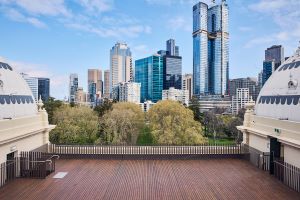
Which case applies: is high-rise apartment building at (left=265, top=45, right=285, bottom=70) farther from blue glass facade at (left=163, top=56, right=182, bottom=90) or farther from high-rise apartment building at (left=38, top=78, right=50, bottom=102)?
high-rise apartment building at (left=38, top=78, right=50, bottom=102)

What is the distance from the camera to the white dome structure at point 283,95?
14.1 metres

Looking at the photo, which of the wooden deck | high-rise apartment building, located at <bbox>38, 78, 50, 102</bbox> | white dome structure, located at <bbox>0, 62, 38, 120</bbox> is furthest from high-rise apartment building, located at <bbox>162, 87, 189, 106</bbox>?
the wooden deck

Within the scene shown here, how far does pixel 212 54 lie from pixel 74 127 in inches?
6561

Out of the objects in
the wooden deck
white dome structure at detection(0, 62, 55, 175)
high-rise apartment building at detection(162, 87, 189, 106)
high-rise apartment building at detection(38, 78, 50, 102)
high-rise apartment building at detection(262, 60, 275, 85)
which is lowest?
the wooden deck

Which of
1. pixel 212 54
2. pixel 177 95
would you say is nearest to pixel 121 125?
pixel 177 95

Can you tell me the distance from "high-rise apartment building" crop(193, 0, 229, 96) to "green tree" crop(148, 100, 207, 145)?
154544mm

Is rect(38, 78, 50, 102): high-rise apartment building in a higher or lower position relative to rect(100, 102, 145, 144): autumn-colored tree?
higher

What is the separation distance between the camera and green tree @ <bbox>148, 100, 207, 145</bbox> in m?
31.7

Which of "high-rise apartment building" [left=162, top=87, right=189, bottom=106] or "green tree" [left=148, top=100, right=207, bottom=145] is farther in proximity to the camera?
"high-rise apartment building" [left=162, top=87, right=189, bottom=106]

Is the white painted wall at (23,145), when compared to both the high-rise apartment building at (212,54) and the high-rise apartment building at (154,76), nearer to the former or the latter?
the high-rise apartment building at (212,54)

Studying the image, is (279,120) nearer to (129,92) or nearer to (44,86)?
(129,92)

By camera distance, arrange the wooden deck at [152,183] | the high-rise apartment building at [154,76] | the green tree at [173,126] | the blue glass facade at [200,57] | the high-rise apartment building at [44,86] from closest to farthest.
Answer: the wooden deck at [152,183] < the green tree at [173,126] < the high-rise apartment building at [44,86] < the blue glass facade at [200,57] < the high-rise apartment building at [154,76]

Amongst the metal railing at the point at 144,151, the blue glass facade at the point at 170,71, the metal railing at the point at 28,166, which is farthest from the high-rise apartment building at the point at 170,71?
the metal railing at the point at 28,166

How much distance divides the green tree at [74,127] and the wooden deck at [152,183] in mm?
17355
